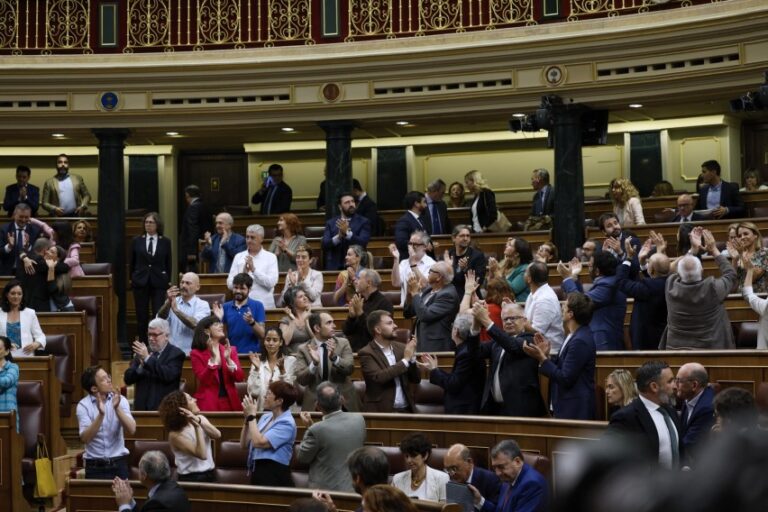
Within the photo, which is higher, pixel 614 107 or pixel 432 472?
pixel 614 107

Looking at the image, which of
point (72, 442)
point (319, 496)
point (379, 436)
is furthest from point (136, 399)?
point (319, 496)

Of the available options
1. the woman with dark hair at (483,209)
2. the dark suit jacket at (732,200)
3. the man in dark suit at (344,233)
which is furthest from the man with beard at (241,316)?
the dark suit jacket at (732,200)

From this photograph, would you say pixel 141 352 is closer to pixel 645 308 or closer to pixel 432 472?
pixel 432 472

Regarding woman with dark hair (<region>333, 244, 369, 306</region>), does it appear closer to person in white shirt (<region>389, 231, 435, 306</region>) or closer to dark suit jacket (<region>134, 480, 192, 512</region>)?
person in white shirt (<region>389, 231, 435, 306</region>)

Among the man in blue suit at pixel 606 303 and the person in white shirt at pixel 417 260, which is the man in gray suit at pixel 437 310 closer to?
the man in blue suit at pixel 606 303

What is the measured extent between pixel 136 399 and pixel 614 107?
6621 millimetres

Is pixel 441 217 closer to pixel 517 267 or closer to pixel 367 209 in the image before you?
pixel 367 209

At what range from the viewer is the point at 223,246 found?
33.1 feet

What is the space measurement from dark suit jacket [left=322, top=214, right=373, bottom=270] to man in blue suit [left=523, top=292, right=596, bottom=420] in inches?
188

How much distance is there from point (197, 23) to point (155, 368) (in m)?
6.96

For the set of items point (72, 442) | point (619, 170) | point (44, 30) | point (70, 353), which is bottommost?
point (72, 442)

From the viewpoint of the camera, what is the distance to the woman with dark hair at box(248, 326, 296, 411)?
6.66 meters

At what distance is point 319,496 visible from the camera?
4984 millimetres

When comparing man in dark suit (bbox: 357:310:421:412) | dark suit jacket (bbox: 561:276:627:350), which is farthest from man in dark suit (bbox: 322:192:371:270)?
man in dark suit (bbox: 357:310:421:412)
